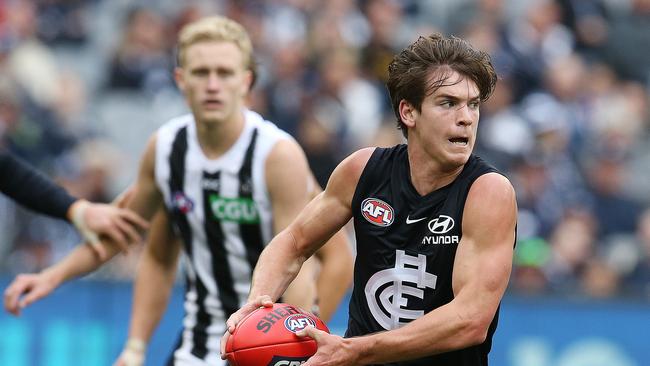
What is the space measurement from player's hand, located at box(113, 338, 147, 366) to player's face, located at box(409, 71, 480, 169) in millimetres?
2576

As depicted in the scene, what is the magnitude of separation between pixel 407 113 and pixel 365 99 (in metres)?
6.82

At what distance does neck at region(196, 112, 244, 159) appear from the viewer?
250 inches

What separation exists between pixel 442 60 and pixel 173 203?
2.24 m

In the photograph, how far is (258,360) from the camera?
471 centimetres

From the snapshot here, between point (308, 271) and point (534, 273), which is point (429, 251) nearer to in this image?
point (308, 271)

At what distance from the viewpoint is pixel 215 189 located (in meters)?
6.35

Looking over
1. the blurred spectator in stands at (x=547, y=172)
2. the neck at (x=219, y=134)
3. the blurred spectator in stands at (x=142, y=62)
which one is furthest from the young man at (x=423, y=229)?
the blurred spectator in stands at (x=142, y=62)

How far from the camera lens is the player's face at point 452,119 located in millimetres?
4691

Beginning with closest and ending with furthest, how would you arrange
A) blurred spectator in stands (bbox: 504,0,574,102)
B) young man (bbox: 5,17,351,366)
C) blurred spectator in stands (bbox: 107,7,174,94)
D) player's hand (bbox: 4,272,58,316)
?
young man (bbox: 5,17,351,366)
player's hand (bbox: 4,272,58,316)
blurred spectator in stands (bbox: 504,0,574,102)
blurred spectator in stands (bbox: 107,7,174,94)

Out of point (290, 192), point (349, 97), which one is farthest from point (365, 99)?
point (290, 192)

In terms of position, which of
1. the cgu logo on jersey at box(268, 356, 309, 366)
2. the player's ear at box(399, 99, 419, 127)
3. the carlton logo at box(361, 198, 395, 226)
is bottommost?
the cgu logo on jersey at box(268, 356, 309, 366)

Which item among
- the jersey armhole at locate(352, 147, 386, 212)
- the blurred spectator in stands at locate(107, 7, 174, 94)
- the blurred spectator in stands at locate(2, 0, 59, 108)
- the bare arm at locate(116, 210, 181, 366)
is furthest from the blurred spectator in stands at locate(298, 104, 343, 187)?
the jersey armhole at locate(352, 147, 386, 212)

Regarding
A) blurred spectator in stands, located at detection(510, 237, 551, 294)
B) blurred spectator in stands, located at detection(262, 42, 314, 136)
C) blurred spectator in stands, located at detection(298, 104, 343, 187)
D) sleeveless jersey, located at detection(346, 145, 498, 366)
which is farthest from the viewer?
blurred spectator in stands, located at detection(262, 42, 314, 136)

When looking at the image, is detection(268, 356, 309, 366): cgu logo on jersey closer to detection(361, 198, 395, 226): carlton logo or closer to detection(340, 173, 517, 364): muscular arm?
detection(340, 173, 517, 364): muscular arm
